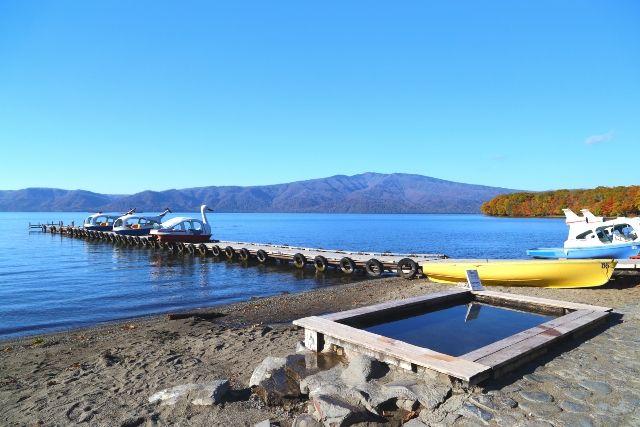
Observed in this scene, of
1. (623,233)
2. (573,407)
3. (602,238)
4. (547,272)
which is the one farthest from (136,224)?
(573,407)

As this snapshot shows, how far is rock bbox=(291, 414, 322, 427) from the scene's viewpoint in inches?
180

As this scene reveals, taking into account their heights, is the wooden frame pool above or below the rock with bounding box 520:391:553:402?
above

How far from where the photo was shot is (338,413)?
14.9 feet

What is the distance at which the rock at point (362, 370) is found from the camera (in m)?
5.37

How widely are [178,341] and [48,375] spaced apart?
2.54m

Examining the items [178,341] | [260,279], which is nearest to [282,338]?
[178,341]

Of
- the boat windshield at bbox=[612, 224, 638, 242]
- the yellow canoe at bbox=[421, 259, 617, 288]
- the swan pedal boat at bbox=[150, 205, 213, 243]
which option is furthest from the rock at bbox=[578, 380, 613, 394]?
the swan pedal boat at bbox=[150, 205, 213, 243]

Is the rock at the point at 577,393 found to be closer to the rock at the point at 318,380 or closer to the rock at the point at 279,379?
the rock at the point at 318,380

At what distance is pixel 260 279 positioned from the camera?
23.6m

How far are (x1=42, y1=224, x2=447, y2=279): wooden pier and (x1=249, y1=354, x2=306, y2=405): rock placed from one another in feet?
47.6

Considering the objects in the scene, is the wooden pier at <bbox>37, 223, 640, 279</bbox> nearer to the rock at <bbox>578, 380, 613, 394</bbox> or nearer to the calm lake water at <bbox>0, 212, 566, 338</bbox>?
the calm lake water at <bbox>0, 212, 566, 338</bbox>

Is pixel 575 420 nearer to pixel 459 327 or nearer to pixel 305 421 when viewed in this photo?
pixel 305 421

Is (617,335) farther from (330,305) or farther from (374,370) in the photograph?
(330,305)

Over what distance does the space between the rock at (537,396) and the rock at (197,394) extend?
3753mm
